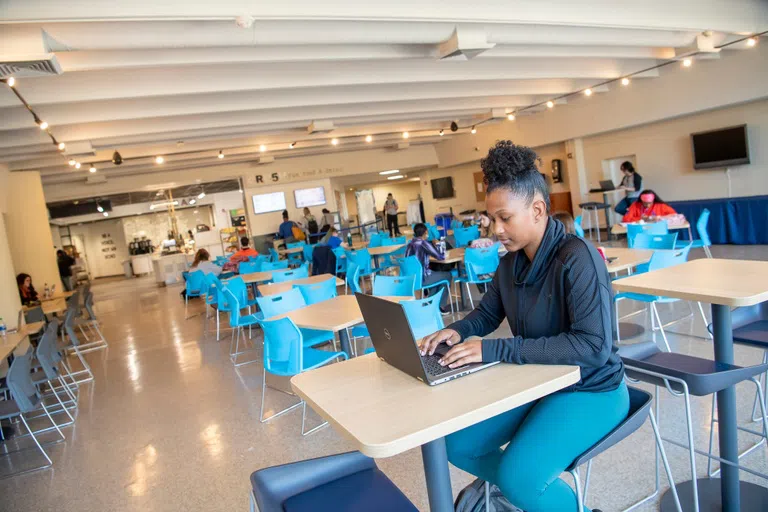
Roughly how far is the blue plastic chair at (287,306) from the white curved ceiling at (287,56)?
2.44 meters

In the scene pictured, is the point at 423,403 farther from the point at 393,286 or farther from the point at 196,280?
the point at 196,280

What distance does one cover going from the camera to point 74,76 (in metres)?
6.32

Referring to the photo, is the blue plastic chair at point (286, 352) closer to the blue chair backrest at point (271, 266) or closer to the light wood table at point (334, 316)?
the light wood table at point (334, 316)

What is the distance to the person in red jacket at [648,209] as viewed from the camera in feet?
27.0

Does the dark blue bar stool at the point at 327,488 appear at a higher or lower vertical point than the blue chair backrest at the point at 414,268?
lower

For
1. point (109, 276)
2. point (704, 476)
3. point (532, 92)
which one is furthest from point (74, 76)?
point (109, 276)

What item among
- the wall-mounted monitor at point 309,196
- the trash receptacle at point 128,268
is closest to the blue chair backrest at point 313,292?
the wall-mounted monitor at point 309,196

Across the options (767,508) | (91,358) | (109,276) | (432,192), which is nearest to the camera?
(767,508)

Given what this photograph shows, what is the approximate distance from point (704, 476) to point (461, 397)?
184 cm

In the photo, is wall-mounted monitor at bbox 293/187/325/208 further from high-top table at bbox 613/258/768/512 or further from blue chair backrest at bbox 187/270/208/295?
high-top table at bbox 613/258/768/512

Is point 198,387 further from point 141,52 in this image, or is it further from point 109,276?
point 109,276

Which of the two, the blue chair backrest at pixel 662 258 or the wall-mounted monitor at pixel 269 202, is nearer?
the blue chair backrest at pixel 662 258

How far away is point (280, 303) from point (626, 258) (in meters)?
2.99

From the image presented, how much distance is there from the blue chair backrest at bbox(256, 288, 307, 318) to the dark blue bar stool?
2777 mm
